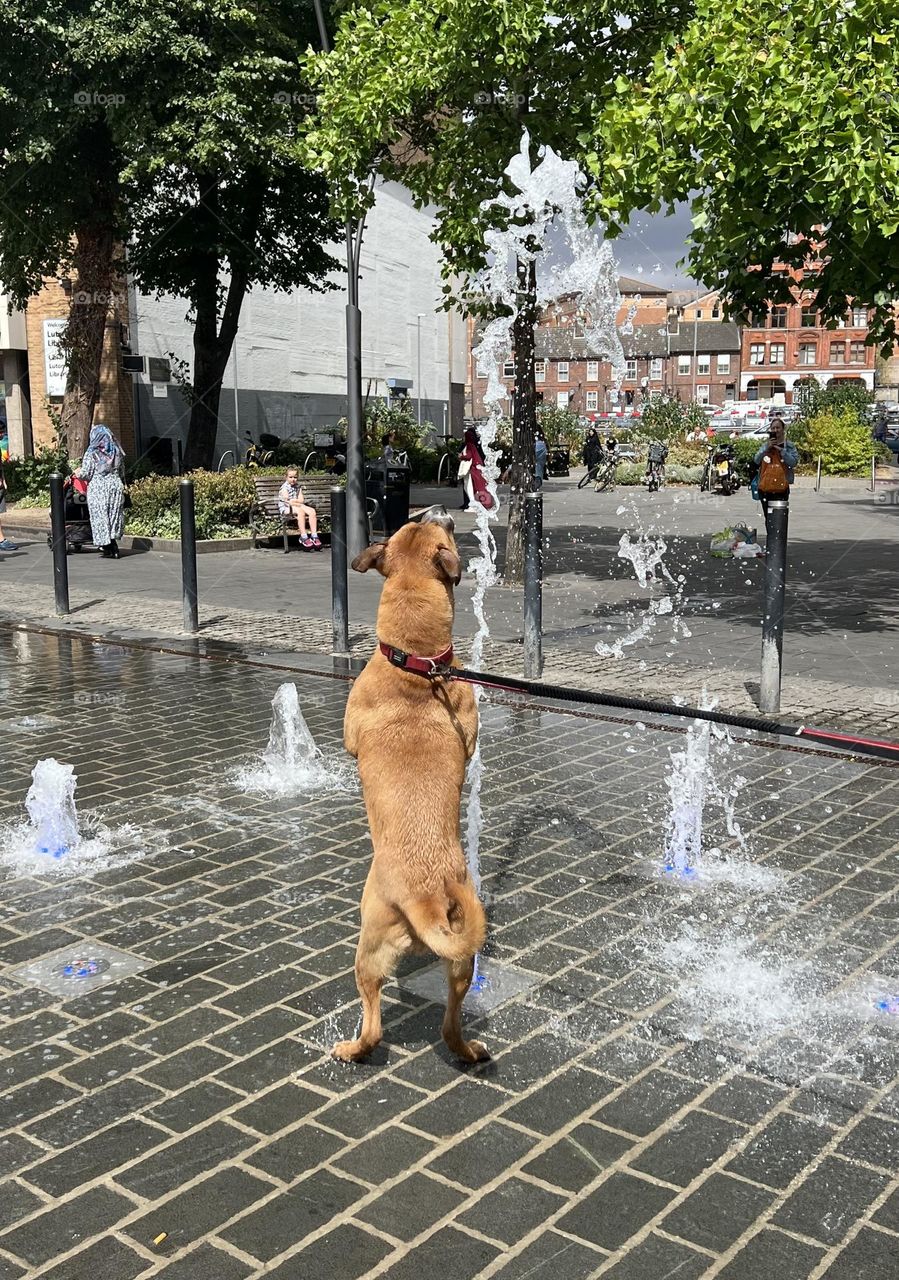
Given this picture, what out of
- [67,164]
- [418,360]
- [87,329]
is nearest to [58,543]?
[87,329]

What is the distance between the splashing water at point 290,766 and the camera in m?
6.51

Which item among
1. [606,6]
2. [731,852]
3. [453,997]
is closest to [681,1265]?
[453,997]

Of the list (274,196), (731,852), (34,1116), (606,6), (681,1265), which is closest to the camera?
(681,1265)

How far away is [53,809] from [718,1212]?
3.86 meters

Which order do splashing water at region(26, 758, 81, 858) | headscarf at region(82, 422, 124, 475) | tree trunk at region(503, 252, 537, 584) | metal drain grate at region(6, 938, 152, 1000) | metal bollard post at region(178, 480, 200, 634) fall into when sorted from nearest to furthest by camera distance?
metal drain grate at region(6, 938, 152, 1000)
splashing water at region(26, 758, 81, 858)
metal bollard post at region(178, 480, 200, 634)
tree trunk at region(503, 252, 537, 584)
headscarf at region(82, 422, 124, 475)

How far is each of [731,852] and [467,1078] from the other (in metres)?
2.33

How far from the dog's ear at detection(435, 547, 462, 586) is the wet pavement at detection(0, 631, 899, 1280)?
1456 mm

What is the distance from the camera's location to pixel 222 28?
19125 millimetres

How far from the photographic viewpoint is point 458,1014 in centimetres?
348

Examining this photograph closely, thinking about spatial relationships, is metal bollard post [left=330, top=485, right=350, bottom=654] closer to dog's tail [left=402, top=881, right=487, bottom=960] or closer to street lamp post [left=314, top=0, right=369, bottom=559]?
dog's tail [left=402, top=881, right=487, bottom=960]

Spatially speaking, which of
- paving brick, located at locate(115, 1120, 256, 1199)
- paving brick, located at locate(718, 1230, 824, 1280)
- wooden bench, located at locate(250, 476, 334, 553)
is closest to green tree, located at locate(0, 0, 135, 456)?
wooden bench, located at locate(250, 476, 334, 553)

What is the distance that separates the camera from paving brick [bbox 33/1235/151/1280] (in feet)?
8.82

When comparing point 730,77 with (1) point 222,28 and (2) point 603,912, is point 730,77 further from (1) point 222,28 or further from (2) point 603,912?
(1) point 222,28

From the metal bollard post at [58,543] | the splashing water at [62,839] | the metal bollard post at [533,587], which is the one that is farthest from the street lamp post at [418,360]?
the splashing water at [62,839]
